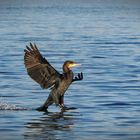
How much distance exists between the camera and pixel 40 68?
1582 cm

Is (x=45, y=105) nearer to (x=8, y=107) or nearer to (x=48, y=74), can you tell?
(x=48, y=74)

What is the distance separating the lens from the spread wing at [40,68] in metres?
15.8

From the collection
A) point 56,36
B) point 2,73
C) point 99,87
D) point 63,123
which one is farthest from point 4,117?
point 56,36

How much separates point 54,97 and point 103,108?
930 millimetres

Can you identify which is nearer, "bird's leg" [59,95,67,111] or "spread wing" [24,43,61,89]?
"spread wing" [24,43,61,89]

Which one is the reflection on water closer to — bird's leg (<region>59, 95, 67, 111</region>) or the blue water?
the blue water

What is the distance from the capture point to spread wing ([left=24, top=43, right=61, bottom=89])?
1580 cm

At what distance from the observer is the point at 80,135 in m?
13.1

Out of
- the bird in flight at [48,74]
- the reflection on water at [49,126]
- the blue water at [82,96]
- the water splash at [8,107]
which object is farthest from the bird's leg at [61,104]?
the water splash at [8,107]

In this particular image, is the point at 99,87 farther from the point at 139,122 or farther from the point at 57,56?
the point at 57,56

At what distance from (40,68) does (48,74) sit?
186mm

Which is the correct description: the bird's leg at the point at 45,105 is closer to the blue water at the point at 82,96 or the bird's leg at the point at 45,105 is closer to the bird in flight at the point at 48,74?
the bird in flight at the point at 48,74

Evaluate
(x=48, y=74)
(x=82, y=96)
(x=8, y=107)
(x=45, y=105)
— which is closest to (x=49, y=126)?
(x=45, y=105)

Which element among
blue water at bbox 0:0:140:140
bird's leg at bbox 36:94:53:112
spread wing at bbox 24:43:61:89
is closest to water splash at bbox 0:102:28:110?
blue water at bbox 0:0:140:140
